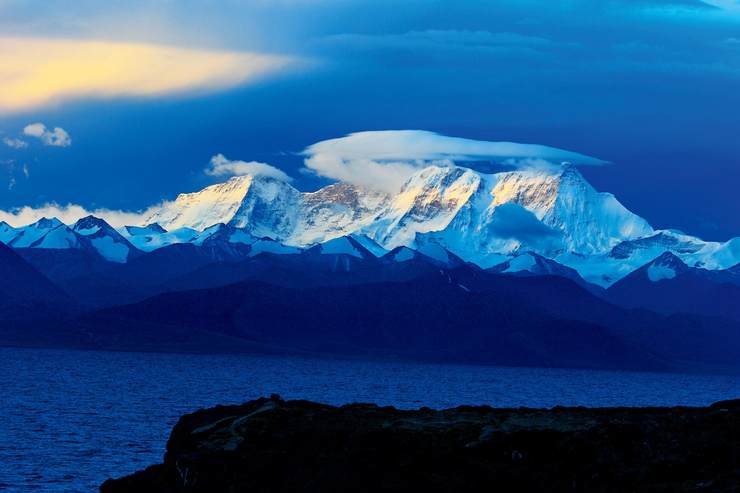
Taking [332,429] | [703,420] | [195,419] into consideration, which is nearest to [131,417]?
[195,419]

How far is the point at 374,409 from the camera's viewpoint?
2869 inches

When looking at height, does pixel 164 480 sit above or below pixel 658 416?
below

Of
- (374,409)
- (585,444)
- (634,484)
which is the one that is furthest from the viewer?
(374,409)

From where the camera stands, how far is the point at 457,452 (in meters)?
60.8

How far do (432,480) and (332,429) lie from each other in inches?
321

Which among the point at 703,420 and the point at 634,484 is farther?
the point at 703,420

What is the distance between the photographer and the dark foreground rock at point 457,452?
5550 cm

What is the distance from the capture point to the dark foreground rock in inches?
2185

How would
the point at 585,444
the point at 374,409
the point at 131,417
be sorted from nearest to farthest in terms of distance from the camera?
the point at 585,444, the point at 374,409, the point at 131,417

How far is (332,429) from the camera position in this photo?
214 feet

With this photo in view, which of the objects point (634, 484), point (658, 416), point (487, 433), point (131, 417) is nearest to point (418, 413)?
point (487, 433)

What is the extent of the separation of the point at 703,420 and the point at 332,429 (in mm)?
17612

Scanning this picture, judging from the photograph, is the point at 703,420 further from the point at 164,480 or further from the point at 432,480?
the point at 164,480

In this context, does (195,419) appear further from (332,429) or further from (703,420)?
(703,420)
